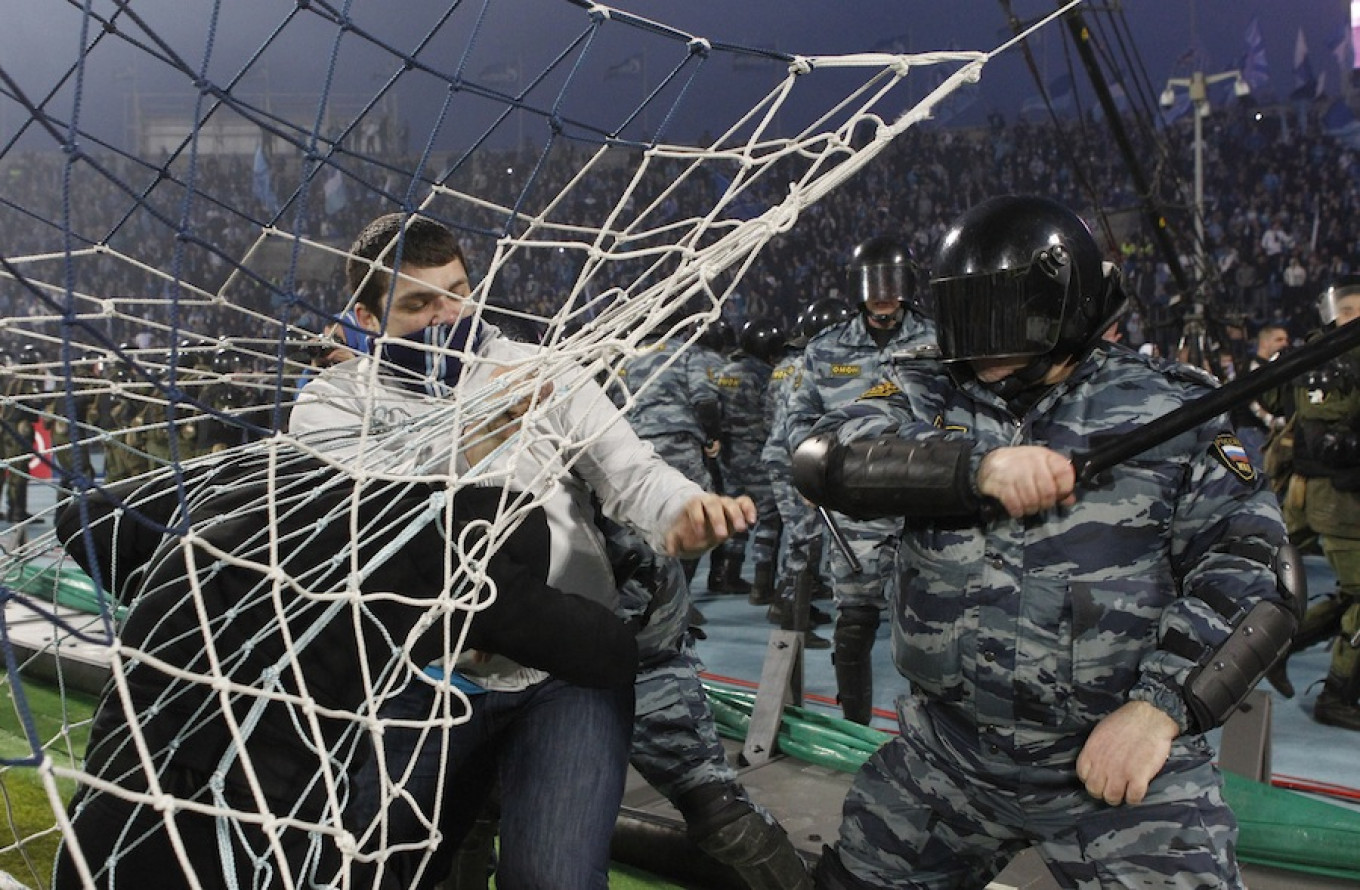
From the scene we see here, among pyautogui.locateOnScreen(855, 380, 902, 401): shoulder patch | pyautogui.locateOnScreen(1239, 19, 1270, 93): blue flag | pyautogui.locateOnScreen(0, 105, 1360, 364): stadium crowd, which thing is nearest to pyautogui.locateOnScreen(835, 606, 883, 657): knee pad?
pyautogui.locateOnScreen(855, 380, 902, 401): shoulder patch

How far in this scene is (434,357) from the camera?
103 inches

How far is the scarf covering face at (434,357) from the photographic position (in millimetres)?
2521

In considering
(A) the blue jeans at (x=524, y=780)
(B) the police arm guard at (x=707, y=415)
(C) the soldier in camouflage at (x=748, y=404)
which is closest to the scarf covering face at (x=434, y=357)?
(A) the blue jeans at (x=524, y=780)

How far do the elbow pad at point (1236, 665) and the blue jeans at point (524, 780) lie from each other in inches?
41.5

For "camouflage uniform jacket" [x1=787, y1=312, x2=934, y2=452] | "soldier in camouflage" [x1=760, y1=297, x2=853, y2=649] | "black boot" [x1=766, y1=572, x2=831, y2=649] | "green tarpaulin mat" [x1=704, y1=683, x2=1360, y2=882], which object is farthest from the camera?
"soldier in camouflage" [x1=760, y1=297, x2=853, y2=649]

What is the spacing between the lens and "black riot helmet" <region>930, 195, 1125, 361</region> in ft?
7.35

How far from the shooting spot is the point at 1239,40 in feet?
133

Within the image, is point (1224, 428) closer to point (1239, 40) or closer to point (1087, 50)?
point (1087, 50)

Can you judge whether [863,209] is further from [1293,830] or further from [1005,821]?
[1005,821]

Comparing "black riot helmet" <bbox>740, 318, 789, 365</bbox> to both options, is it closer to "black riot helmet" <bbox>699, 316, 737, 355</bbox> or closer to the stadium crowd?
"black riot helmet" <bbox>699, 316, 737, 355</bbox>

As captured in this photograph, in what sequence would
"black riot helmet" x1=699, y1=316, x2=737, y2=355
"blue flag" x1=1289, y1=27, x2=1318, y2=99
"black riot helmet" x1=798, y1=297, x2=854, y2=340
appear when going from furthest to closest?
"blue flag" x1=1289, y1=27, x2=1318, y2=99, "black riot helmet" x1=699, y1=316, x2=737, y2=355, "black riot helmet" x1=798, y1=297, x2=854, y2=340

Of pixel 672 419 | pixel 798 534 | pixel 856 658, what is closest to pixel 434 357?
pixel 856 658

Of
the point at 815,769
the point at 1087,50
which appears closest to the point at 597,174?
the point at 1087,50

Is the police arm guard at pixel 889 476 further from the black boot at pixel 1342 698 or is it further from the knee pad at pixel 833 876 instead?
the black boot at pixel 1342 698
